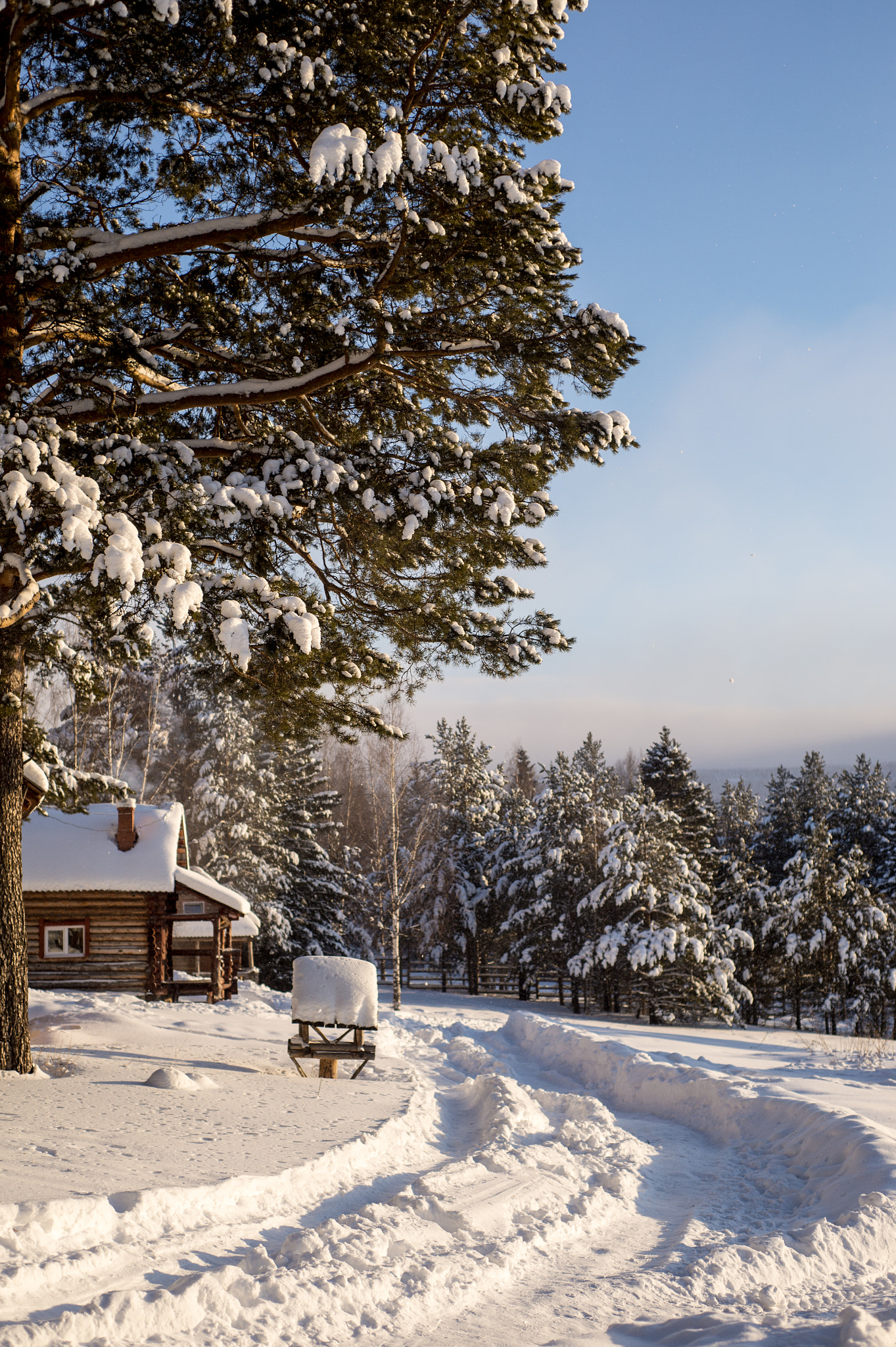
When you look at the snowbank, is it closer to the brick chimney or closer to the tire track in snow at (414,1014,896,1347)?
the tire track in snow at (414,1014,896,1347)

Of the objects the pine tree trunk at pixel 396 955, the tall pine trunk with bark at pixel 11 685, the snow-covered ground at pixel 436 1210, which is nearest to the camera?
the snow-covered ground at pixel 436 1210

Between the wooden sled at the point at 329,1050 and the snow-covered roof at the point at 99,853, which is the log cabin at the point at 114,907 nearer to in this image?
the snow-covered roof at the point at 99,853

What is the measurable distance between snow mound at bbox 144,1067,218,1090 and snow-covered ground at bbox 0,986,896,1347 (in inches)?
1.9

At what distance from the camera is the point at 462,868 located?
145 feet

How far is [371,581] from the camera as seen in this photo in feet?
35.9

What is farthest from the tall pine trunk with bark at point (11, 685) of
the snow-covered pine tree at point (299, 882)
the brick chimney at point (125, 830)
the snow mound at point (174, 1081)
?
the snow-covered pine tree at point (299, 882)

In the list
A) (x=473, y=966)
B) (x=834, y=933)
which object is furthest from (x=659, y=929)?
(x=473, y=966)

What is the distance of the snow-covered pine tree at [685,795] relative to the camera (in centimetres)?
3897

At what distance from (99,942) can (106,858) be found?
2.22m

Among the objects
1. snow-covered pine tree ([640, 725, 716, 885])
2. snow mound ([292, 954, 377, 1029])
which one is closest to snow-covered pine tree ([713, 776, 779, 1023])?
snow-covered pine tree ([640, 725, 716, 885])

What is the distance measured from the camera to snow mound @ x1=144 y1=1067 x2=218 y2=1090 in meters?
10.1

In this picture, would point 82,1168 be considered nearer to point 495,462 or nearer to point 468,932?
point 495,462

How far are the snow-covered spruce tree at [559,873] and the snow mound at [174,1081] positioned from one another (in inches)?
1025

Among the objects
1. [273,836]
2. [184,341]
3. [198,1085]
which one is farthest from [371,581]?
[273,836]
